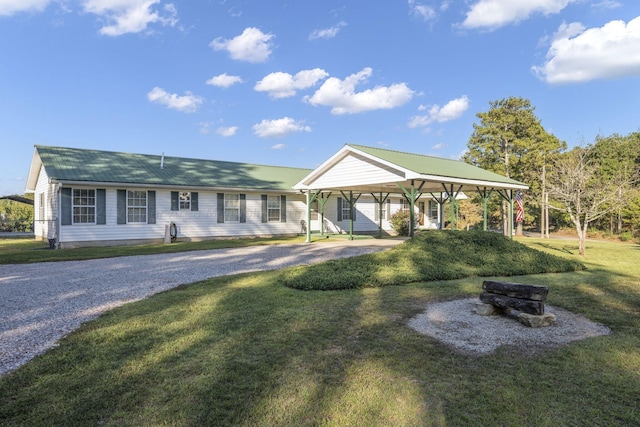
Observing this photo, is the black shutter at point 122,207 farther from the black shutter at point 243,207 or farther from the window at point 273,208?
the window at point 273,208

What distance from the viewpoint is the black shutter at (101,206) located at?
53.3ft

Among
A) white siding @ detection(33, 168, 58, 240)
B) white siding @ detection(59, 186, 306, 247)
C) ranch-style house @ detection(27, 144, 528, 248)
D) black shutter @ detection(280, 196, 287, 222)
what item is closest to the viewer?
ranch-style house @ detection(27, 144, 528, 248)

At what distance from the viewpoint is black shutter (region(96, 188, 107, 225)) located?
16.2 metres

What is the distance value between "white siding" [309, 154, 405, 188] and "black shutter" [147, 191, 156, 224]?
7079mm

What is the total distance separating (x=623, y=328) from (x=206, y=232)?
1683 cm

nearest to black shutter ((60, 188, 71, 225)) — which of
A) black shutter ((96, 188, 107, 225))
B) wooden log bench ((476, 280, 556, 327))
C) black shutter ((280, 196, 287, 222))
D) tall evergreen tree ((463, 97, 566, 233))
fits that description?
black shutter ((96, 188, 107, 225))

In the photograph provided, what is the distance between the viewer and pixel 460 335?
15.6 feet

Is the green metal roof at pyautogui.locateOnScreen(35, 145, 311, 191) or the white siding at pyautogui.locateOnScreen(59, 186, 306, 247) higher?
the green metal roof at pyautogui.locateOnScreen(35, 145, 311, 191)

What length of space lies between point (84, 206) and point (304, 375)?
1553 cm

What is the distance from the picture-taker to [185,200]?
1847cm

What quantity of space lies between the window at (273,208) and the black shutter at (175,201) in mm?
4792

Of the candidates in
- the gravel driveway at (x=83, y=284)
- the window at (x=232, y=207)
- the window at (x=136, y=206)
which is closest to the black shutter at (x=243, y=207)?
the window at (x=232, y=207)

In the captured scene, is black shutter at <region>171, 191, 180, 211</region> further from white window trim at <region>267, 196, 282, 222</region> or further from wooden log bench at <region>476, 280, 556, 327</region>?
wooden log bench at <region>476, 280, 556, 327</region>

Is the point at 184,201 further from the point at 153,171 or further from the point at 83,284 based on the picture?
the point at 83,284
